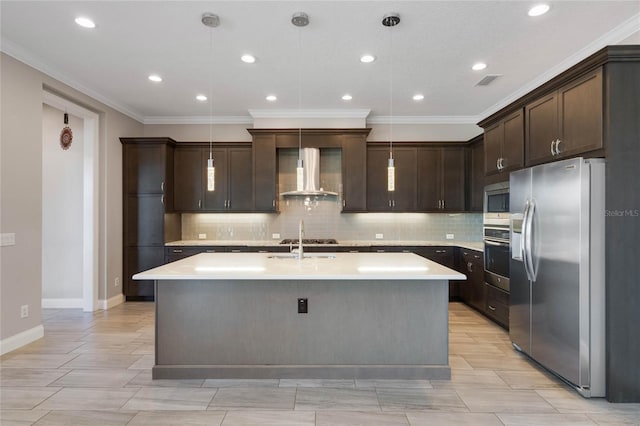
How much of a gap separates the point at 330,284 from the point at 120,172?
4.24 m

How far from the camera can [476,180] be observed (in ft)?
17.9

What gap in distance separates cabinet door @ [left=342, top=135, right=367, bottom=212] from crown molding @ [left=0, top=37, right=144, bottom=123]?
11.6ft

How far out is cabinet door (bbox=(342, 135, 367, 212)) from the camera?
18.2 ft

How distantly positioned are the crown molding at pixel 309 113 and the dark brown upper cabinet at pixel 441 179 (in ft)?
3.95

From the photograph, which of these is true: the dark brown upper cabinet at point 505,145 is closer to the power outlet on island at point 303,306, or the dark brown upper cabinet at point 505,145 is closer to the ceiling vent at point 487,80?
the ceiling vent at point 487,80

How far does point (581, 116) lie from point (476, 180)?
9.36 ft

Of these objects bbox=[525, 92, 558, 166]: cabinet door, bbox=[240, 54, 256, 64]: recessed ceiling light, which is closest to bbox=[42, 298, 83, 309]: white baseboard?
bbox=[240, 54, 256, 64]: recessed ceiling light

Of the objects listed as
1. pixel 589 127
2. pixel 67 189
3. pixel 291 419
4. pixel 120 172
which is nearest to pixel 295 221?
pixel 120 172

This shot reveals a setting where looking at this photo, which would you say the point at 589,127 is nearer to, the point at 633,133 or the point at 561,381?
the point at 633,133

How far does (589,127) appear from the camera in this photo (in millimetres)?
2578

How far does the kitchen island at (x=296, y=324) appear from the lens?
285 cm

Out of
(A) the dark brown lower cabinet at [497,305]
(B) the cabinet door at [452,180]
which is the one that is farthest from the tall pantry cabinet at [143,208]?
(A) the dark brown lower cabinet at [497,305]

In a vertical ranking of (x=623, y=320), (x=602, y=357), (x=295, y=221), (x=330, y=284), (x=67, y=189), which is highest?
(x=67, y=189)

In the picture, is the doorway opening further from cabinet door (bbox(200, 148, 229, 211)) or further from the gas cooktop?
the gas cooktop
